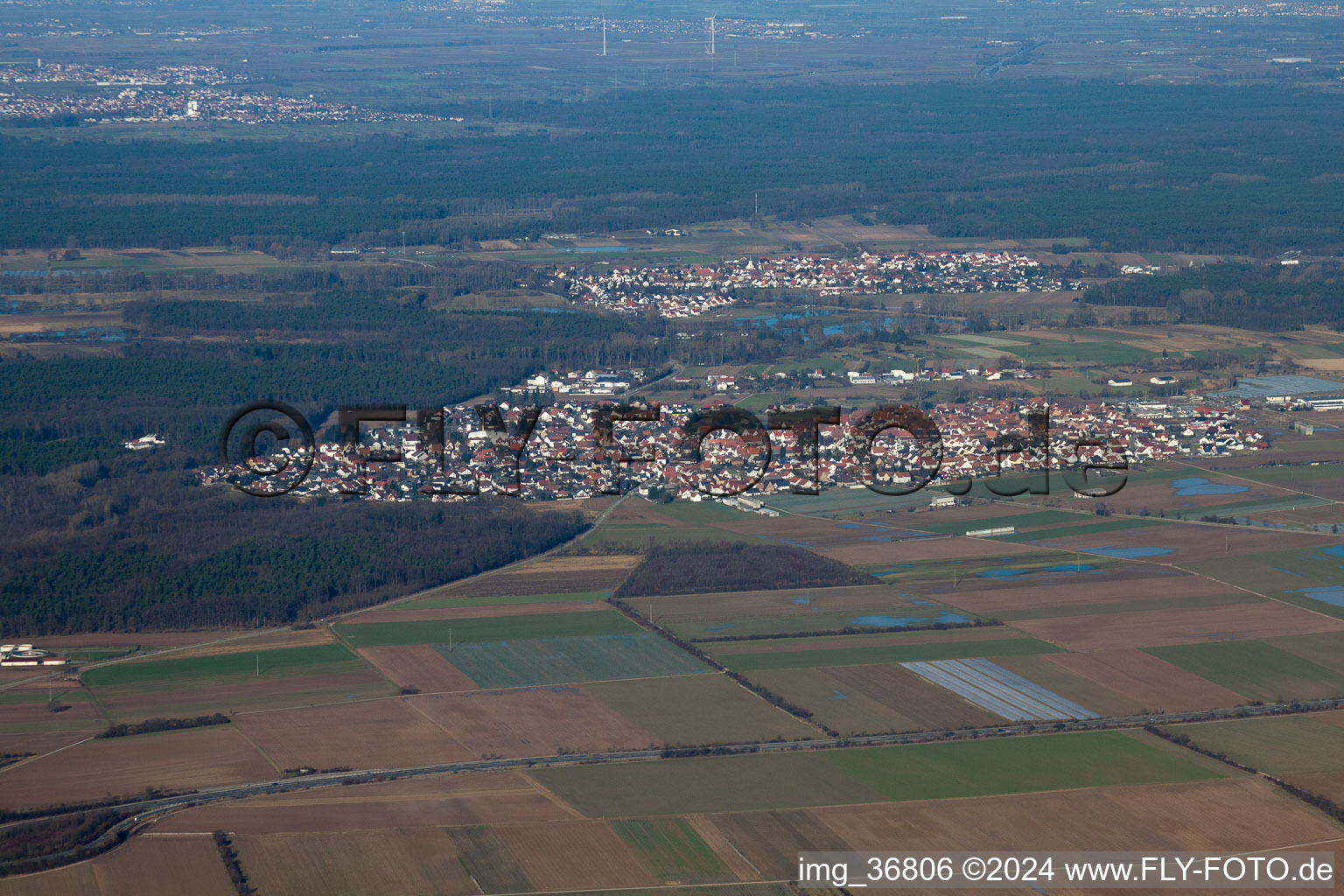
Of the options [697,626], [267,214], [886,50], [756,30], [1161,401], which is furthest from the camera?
[756,30]

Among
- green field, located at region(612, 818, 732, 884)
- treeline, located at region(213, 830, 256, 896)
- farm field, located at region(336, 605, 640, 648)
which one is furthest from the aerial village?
treeline, located at region(213, 830, 256, 896)

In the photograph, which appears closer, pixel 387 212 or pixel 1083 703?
pixel 1083 703

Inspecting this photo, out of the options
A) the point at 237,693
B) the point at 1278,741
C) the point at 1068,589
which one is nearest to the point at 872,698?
the point at 1278,741

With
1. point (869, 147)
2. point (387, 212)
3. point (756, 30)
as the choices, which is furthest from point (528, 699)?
point (756, 30)

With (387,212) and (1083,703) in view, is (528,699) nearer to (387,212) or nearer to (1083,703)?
(1083,703)

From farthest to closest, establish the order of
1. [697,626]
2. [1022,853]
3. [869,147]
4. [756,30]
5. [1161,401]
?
[756,30] < [869,147] < [1161,401] < [697,626] < [1022,853]

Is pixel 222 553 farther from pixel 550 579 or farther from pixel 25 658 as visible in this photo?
pixel 550 579
